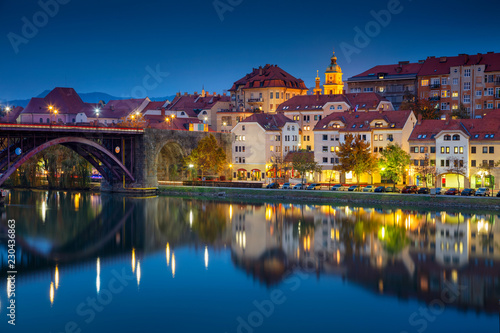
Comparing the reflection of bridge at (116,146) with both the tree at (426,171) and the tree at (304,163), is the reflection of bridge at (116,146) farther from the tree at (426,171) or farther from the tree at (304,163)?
the tree at (426,171)

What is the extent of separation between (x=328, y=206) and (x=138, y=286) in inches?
1267

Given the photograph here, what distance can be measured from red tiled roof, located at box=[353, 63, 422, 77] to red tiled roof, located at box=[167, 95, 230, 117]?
89.6 feet

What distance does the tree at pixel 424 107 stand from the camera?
89.2 m

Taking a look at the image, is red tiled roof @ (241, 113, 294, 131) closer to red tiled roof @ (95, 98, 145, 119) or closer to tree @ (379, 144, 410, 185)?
tree @ (379, 144, 410, 185)

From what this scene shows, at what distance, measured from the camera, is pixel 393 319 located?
26297 mm

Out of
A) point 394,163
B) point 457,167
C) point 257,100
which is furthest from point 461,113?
point 257,100

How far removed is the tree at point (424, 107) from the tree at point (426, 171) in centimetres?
1926

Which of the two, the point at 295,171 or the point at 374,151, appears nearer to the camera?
A: the point at 374,151

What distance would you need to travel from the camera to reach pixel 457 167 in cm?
6788

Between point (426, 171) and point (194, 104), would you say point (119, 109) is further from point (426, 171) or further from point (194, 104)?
point (426, 171)

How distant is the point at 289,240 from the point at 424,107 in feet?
179

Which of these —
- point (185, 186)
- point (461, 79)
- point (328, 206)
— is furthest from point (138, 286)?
point (461, 79)

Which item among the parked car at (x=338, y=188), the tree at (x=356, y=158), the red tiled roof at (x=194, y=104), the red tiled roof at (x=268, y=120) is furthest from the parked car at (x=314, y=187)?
the red tiled roof at (x=194, y=104)

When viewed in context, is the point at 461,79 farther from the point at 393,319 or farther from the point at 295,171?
the point at 393,319
